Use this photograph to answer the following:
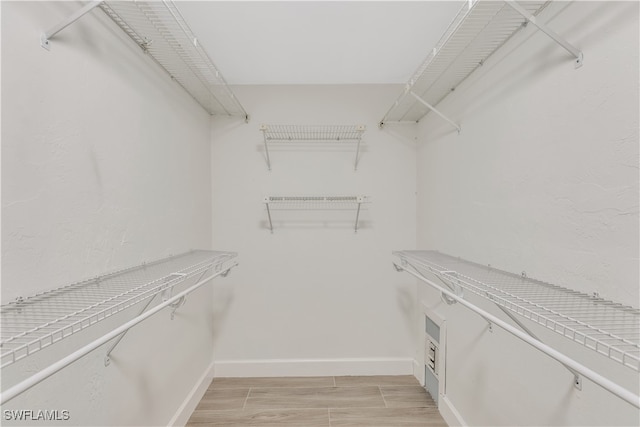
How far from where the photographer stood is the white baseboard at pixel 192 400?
1.60m

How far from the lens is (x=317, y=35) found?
1.55 m

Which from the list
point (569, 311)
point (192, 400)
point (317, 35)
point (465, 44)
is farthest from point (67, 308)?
point (465, 44)

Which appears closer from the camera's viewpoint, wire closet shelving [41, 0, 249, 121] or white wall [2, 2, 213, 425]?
white wall [2, 2, 213, 425]

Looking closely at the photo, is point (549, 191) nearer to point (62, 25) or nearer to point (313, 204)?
point (313, 204)

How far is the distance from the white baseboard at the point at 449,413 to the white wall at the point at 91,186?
160 cm

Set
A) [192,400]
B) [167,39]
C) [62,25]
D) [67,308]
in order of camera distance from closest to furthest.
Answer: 1. [67,308]
2. [62,25]
3. [167,39]
4. [192,400]

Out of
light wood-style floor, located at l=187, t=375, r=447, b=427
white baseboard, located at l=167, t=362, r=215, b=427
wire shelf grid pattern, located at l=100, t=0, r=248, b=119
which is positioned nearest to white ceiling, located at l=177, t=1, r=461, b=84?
wire shelf grid pattern, located at l=100, t=0, r=248, b=119

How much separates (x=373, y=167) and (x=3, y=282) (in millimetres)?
2027

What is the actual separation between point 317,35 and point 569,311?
162cm

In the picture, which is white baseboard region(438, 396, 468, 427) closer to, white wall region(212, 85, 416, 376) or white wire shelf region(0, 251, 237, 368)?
white wall region(212, 85, 416, 376)

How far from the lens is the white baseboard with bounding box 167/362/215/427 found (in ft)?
5.26

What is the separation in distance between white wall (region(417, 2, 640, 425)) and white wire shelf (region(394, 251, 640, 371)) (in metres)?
0.05

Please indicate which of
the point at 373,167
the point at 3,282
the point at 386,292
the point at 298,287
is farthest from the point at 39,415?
the point at 373,167

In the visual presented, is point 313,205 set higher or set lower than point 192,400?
higher
